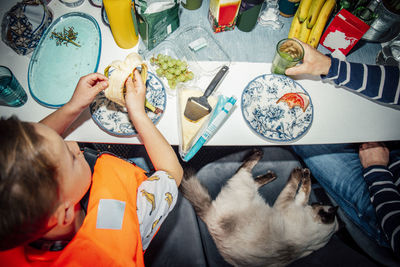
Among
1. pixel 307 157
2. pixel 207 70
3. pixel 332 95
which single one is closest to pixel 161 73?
pixel 207 70

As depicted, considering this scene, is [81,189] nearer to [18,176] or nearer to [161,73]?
[18,176]

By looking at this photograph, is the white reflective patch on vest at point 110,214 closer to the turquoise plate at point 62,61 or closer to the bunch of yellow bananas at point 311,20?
the turquoise plate at point 62,61

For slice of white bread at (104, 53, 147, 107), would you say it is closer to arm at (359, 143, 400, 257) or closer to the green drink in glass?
the green drink in glass

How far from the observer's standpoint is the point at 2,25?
91 centimetres

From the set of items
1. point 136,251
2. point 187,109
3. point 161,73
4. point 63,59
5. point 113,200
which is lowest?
point 136,251

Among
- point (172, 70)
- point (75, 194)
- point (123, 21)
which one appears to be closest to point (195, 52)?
point (172, 70)

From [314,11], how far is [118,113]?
1022 millimetres

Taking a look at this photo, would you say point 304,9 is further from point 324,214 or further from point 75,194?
point 75,194

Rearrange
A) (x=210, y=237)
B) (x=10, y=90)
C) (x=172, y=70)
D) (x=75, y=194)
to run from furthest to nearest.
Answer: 1. (x=210, y=237)
2. (x=172, y=70)
3. (x=10, y=90)
4. (x=75, y=194)

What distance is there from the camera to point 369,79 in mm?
928

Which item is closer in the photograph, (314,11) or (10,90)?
(10,90)

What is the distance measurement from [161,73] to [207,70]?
8.8 inches

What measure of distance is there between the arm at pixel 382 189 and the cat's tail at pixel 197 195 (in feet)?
2.57

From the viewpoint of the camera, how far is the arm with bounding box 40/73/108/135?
2.59 ft
